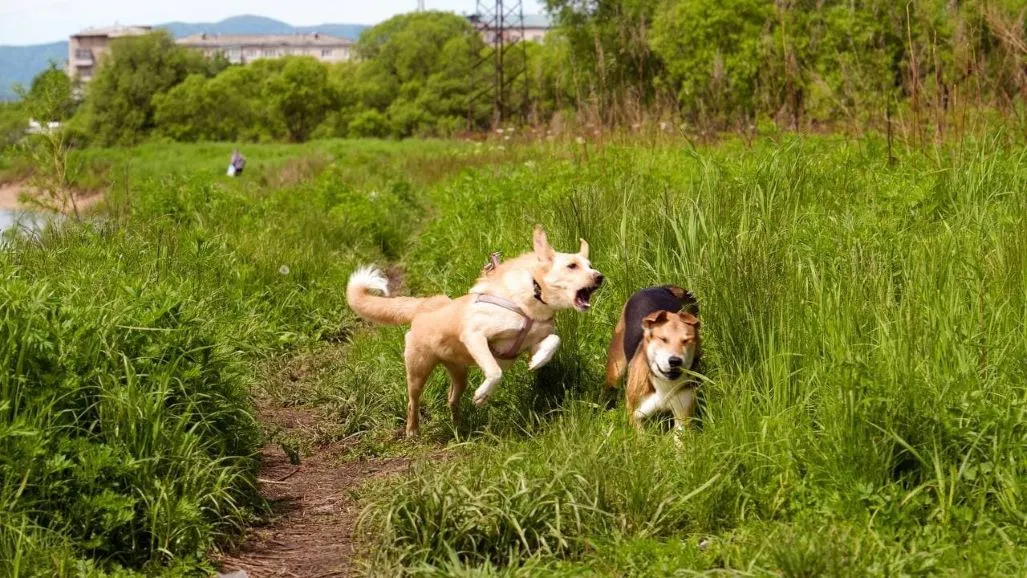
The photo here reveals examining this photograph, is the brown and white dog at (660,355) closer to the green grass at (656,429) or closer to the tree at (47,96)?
the green grass at (656,429)

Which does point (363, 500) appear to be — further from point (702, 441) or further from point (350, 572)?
point (702, 441)

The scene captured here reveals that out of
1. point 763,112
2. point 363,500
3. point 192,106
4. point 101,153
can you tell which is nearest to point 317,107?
point 192,106

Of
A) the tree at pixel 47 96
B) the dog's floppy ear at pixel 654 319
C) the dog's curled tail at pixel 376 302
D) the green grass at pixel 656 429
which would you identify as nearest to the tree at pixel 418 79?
the tree at pixel 47 96

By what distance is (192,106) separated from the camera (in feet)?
237

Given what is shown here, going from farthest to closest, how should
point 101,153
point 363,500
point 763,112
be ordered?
1. point 101,153
2. point 763,112
3. point 363,500

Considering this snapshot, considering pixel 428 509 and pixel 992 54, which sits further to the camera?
pixel 992 54

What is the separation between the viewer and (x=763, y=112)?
12.1 meters

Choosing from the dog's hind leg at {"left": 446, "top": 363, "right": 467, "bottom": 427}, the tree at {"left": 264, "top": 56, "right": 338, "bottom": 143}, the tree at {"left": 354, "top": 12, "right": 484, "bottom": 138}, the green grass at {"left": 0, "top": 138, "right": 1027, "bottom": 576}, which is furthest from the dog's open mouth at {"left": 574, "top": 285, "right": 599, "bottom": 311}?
the tree at {"left": 264, "top": 56, "right": 338, "bottom": 143}

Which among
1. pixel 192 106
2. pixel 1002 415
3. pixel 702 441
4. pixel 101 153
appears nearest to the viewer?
pixel 1002 415

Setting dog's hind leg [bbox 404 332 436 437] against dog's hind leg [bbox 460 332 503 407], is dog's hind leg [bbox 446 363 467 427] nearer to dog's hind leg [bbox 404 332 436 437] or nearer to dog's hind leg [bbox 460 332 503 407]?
dog's hind leg [bbox 404 332 436 437]

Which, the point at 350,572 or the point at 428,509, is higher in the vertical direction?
the point at 428,509

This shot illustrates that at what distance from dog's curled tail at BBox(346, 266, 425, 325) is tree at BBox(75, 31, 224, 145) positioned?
60905 millimetres

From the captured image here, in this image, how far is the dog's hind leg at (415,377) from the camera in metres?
6.36

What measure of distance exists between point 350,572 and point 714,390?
80.2 inches
